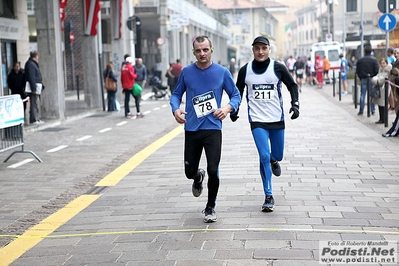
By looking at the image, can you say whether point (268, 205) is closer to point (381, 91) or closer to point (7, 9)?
point (381, 91)

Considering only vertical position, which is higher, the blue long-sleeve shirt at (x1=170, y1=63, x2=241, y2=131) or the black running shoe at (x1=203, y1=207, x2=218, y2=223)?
the blue long-sleeve shirt at (x1=170, y1=63, x2=241, y2=131)

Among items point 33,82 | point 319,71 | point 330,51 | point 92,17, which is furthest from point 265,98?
point 330,51

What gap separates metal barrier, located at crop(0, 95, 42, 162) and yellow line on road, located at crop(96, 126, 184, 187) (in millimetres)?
1585

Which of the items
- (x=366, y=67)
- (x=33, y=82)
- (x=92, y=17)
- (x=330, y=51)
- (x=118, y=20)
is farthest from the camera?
(x=330, y=51)

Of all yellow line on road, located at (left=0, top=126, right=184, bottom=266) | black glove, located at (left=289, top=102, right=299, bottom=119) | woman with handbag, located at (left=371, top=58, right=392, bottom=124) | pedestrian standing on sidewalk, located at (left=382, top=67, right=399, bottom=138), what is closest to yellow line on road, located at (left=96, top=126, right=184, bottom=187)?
yellow line on road, located at (left=0, top=126, right=184, bottom=266)

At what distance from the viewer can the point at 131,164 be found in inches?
442

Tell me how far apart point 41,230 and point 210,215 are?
158 cm

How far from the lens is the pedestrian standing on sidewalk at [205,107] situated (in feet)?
22.3

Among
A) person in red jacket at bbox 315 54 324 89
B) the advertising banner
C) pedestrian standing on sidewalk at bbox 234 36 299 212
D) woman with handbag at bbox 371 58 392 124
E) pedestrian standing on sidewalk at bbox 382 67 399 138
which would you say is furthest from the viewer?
person in red jacket at bbox 315 54 324 89

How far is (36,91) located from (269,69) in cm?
1147

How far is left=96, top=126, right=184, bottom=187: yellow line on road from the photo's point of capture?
967 cm

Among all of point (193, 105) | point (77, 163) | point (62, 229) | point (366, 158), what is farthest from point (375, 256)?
point (77, 163)

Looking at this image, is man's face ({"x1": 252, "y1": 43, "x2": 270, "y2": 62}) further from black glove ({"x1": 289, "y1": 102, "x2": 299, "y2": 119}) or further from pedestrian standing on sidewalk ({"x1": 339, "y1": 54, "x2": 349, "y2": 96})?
pedestrian standing on sidewalk ({"x1": 339, "y1": 54, "x2": 349, "y2": 96})

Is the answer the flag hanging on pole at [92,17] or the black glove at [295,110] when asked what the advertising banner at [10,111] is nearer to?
the black glove at [295,110]
